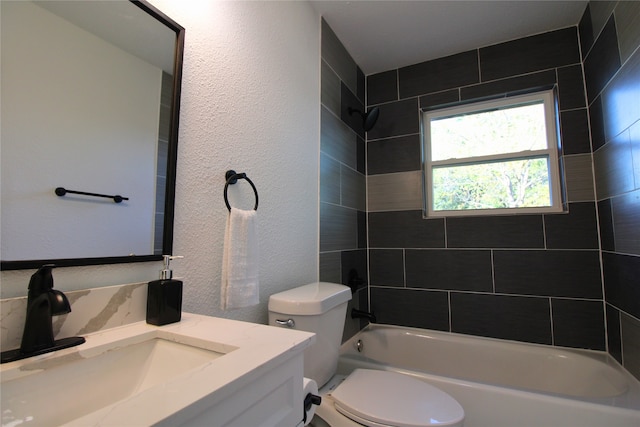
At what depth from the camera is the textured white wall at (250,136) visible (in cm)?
98

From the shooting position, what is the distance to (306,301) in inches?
46.4

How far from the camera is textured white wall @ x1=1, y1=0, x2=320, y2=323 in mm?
956

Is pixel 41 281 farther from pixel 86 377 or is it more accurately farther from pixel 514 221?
pixel 514 221

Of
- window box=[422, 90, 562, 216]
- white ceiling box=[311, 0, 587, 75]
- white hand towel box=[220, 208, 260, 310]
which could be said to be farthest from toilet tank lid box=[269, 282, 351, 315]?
white ceiling box=[311, 0, 587, 75]

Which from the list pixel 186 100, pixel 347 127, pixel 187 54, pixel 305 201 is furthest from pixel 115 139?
pixel 347 127

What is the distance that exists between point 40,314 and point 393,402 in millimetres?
1145

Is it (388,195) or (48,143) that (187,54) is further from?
(388,195)

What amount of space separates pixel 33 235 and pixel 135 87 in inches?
18.3

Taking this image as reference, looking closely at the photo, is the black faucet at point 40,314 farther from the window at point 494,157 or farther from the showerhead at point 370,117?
the window at point 494,157

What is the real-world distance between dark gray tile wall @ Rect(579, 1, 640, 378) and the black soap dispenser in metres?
1.89

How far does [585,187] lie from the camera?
1.87 m

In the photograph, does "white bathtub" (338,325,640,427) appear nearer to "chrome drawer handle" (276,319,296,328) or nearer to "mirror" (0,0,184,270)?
Answer: "chrome drawer handle" (276,319,296,328)

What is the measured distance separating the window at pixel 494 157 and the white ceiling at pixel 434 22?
44 cm

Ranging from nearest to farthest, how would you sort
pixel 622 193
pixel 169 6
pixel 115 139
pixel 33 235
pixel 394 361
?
pixel 33 235 < pixel 115 139 < pixel 169 6 < pixel 622 193 < pixel 394 361
